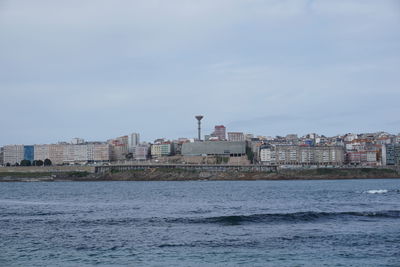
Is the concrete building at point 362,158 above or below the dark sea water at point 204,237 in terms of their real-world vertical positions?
above

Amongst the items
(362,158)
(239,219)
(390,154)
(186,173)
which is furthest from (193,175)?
(239,219)

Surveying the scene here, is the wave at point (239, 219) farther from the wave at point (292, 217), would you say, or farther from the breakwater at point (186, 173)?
the breakwater at point (186, 173)

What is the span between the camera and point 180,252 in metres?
23.3

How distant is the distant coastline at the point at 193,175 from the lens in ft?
434

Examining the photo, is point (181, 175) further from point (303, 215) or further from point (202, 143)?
point (303, 215)

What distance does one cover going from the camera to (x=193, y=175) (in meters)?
134

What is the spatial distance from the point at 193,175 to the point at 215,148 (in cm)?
5158

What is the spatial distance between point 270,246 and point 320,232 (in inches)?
196

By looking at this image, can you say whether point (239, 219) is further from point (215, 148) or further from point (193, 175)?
point (215, 148)

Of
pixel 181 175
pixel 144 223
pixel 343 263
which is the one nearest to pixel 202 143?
pixel 181 175

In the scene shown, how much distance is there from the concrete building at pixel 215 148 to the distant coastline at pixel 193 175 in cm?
4611

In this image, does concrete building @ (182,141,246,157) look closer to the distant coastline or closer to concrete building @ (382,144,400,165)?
concrete building @ (382,144,400,165)

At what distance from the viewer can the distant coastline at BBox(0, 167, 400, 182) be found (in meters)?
132

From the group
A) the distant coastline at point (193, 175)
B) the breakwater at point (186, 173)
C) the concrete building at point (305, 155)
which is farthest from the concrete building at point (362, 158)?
the distant coastline at point (193, 175)
